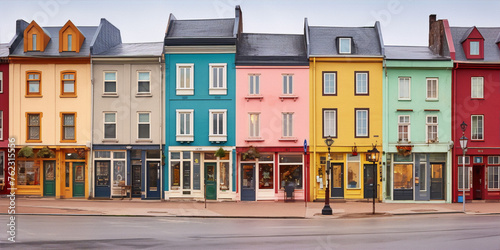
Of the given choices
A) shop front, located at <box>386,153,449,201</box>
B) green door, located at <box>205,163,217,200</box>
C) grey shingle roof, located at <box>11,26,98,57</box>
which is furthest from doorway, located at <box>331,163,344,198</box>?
grey shingle roof, located at <box>11,26,98,57</box>

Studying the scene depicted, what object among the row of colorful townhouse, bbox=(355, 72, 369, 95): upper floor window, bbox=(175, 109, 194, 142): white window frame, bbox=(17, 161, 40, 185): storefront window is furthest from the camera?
bbox=(17, 161, 40, 185): storefront window

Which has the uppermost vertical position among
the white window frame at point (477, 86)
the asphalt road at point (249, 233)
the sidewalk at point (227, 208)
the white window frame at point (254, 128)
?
the white window frame at point (477, 86)

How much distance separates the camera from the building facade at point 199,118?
32.3 metres

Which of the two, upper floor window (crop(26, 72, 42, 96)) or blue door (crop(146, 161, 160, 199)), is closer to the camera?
blue door (crop(146, 161, 160, 199))

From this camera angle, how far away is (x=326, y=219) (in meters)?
23.8

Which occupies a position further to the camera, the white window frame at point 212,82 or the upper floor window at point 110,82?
the upper floor window at point 110,82

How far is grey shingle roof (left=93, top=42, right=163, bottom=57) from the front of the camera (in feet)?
107

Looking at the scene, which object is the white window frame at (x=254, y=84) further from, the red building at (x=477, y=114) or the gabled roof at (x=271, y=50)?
the red building at (x=477, y=114)

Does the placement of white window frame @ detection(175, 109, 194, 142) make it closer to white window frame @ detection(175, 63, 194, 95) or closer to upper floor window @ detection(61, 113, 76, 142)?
white window frame @ detection(175, 63, 194, 95)

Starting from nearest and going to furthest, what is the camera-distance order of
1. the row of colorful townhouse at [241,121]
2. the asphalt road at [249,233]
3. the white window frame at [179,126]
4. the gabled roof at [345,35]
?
the asphalt road at [249,233]
the white window frame at [179,126]
the row of colorful townhouse at [241,121]
the gabled roof at [345,35]

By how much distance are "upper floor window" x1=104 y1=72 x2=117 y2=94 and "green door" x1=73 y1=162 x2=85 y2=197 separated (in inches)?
194

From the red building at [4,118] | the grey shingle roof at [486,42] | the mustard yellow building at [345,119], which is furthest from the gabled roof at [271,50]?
the red building at [4,118]

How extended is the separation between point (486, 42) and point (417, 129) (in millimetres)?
7806

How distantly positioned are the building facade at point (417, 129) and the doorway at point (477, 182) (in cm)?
216
